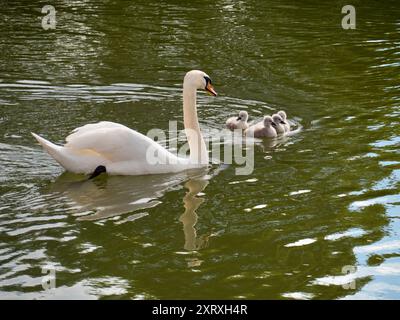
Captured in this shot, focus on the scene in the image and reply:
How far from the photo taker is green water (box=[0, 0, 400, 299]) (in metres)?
7.04

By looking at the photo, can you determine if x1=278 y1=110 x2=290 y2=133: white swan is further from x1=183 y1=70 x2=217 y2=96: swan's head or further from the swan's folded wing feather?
the swan's folded wing feather

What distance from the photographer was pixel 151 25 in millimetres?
20484

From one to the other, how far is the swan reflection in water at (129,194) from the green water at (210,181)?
2 centimetres

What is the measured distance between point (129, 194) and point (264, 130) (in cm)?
314

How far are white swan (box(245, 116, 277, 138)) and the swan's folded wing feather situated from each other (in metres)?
A: 2.43

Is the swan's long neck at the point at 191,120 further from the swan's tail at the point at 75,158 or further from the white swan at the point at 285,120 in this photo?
the white swan at the point at 285,120

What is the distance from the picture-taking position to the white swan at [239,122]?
11938mm

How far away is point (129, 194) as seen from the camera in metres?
9.26

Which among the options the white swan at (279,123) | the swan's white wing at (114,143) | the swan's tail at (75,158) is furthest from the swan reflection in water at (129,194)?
the white swan at (279,123)

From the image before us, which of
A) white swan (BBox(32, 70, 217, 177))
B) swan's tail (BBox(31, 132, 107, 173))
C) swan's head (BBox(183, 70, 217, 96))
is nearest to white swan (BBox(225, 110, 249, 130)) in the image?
swan's head (BBox(183, 70, 217, 96))

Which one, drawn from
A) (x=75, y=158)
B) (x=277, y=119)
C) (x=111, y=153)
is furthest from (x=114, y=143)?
(x=277, y=119)
